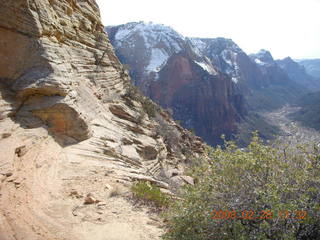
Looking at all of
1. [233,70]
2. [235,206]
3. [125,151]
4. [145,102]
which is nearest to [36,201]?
[235,206]

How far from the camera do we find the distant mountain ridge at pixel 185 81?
270 feet

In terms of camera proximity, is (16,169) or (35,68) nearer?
(16,169)

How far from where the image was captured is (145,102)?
20.2m

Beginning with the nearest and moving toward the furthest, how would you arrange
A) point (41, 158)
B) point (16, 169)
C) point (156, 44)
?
point (16, 169) < point (41, 158) < point (156, 44)

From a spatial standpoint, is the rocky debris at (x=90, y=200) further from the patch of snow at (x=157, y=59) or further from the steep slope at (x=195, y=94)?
the patch of snow at (x=157, y=59)

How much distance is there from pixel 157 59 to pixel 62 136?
316 ft

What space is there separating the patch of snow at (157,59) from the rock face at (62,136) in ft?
271

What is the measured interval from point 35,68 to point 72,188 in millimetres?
5156

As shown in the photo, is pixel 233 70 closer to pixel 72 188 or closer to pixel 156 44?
pixel 156 44

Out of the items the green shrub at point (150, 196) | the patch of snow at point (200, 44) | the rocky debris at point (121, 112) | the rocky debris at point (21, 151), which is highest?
the patch of snow at point (200, 44)

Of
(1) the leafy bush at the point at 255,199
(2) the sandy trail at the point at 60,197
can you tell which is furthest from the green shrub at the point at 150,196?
(1) the leafy bush at the point at 255,199

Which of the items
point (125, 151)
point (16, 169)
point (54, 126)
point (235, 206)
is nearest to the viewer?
point (235, 206)

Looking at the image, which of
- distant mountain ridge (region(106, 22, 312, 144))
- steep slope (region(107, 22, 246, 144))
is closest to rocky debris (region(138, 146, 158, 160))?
distant mountain ridge (region(106, 22, 312, 144))

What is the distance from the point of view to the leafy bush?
310 cm
